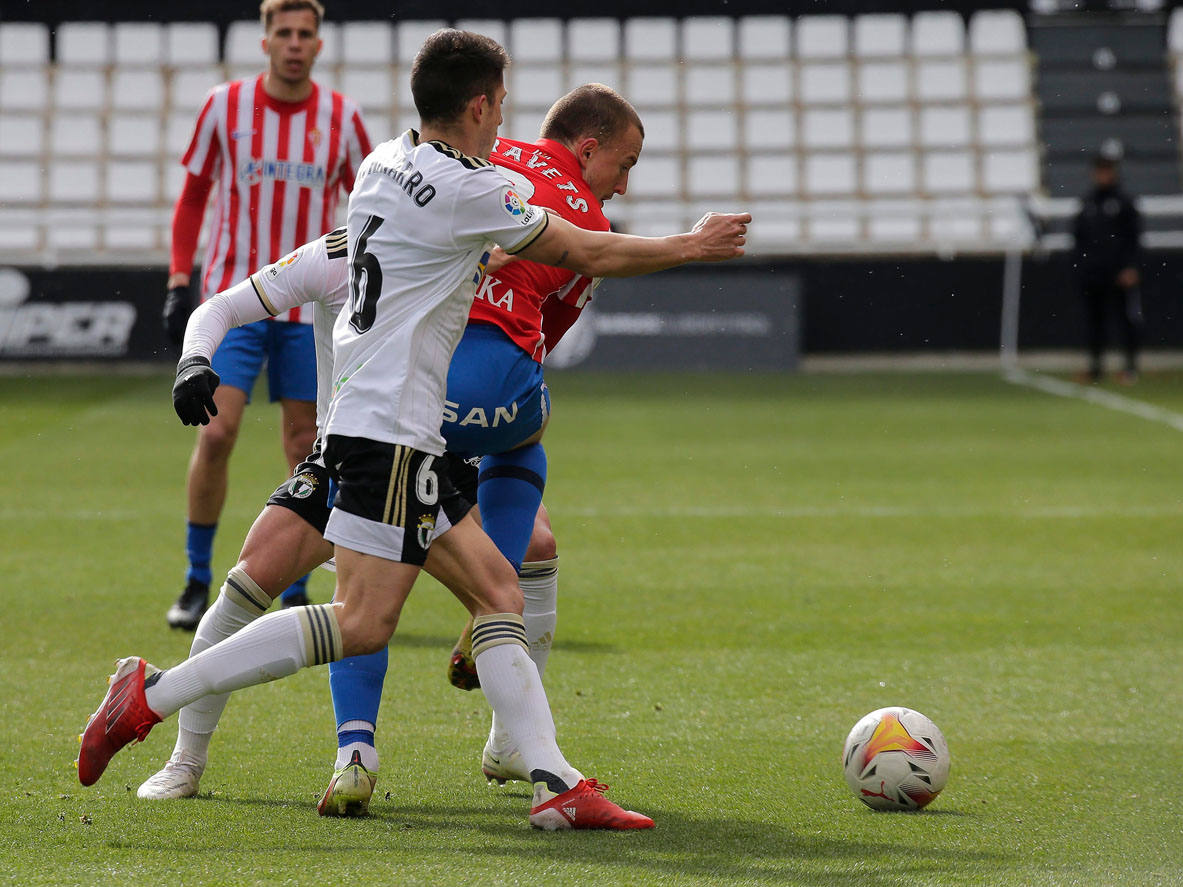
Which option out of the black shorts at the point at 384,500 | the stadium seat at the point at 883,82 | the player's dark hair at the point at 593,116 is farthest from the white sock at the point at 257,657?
the stadium seat at the point at 883,82

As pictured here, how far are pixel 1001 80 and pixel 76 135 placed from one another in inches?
611

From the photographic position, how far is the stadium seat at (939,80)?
2672 centimetres

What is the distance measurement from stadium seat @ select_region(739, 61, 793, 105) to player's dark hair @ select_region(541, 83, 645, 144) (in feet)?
77.2

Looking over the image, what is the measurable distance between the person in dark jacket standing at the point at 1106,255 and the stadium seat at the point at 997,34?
973 cm

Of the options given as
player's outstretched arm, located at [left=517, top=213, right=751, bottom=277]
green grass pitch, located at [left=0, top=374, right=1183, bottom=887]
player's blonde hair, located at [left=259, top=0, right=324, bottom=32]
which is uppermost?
player's blonde hair, located at [left=259, top=0, right=324, bottom=32]

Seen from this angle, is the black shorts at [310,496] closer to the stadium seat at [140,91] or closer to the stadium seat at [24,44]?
the stadium seat at [140,91]

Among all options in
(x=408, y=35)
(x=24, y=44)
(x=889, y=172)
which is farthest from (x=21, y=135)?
(x=889, y=172)

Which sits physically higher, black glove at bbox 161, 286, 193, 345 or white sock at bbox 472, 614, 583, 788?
black glove at bbox 161, 286, 193, 345

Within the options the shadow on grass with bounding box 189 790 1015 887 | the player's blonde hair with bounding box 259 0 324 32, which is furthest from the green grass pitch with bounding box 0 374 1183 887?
the player's blonde hair with bounding box 259 0 324 32

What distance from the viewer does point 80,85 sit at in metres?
26.8

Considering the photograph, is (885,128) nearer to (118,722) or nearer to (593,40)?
(593,40)

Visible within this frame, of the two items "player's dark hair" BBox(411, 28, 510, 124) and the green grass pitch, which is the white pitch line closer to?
the green grass pitch

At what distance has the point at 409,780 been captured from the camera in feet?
12.1

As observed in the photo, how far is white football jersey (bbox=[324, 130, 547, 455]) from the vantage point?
3.12 m
